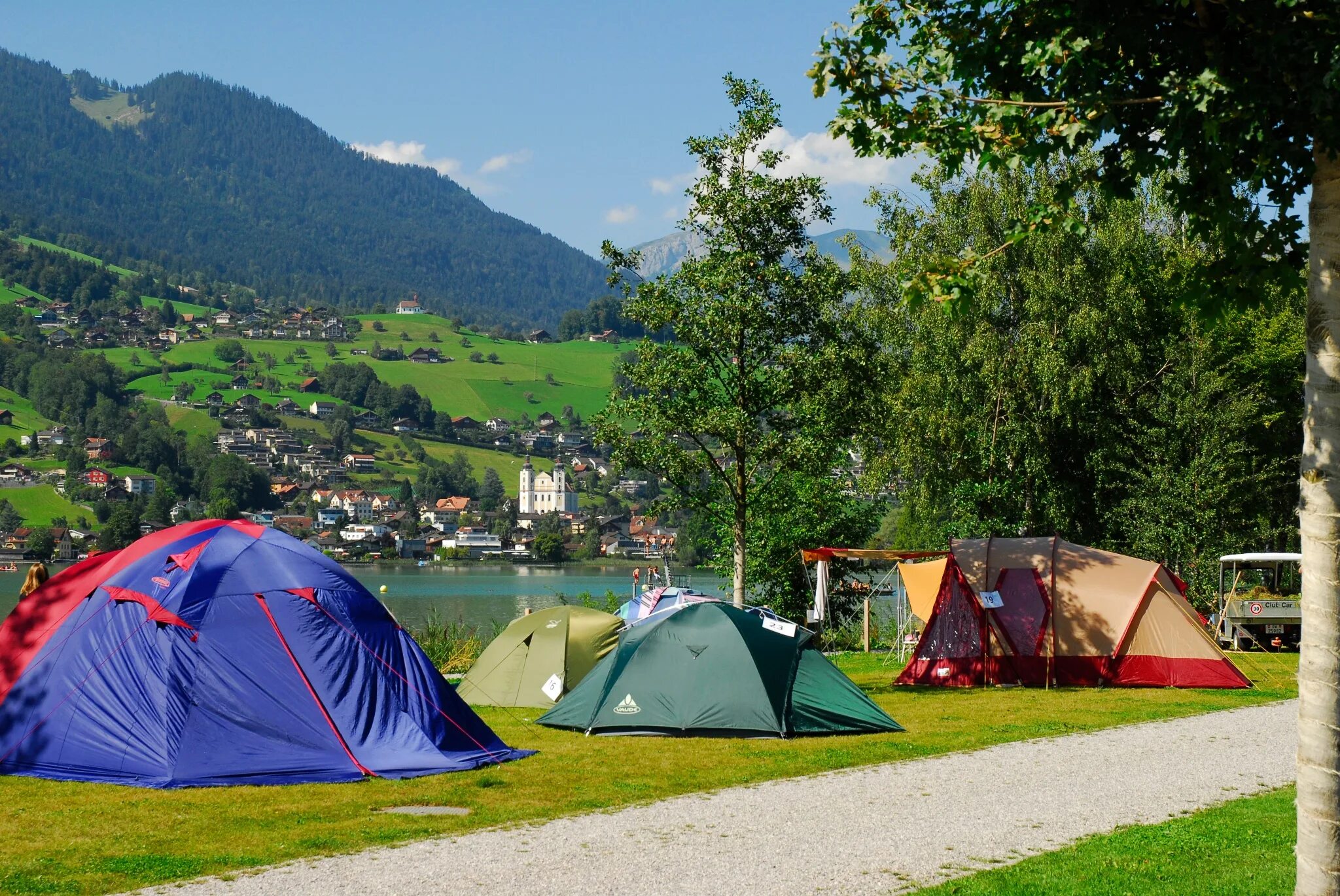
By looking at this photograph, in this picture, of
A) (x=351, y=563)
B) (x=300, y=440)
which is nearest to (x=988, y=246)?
(x=351, y=563)

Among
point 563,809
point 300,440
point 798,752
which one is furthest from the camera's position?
point 300,440

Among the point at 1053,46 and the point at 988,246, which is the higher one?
the point at 988,246

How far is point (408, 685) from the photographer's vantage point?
1217 cm

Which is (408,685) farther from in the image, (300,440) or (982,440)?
(300,440)

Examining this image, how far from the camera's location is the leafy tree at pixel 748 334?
19.9 metres

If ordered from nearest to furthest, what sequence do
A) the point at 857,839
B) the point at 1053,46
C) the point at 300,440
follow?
the point at 1053,46, the point at 857,839, the point at 300,440

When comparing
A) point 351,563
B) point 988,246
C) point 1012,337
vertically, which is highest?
point 988,246

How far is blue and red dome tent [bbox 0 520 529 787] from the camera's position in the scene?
11.2 m

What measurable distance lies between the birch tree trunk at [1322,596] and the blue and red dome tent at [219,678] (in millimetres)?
7525

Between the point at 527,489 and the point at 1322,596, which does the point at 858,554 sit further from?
the point at 527,489

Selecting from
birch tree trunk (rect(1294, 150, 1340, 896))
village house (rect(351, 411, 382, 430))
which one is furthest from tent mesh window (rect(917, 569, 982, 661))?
village house (rect(351, 411, 382, 430))

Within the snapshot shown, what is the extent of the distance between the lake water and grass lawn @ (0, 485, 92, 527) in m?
16.1

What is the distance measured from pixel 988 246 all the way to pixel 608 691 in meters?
19.3

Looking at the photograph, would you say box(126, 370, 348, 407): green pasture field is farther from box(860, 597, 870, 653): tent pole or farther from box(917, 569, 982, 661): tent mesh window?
box(917, 569, 982, 661): tent mesh window
